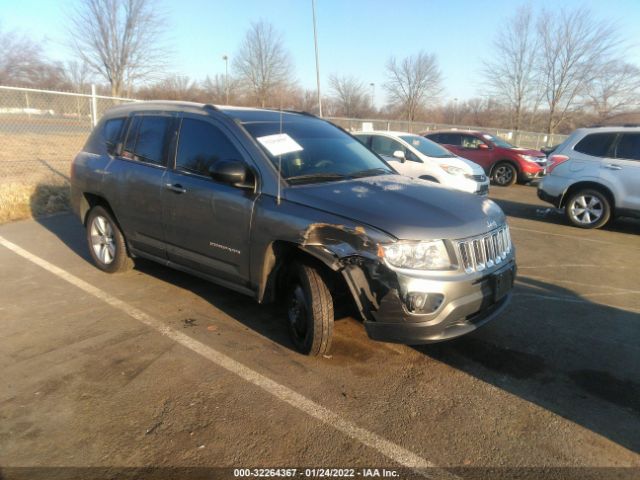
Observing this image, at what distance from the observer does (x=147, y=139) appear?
15.8ft

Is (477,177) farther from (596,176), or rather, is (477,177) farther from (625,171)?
(625,171)

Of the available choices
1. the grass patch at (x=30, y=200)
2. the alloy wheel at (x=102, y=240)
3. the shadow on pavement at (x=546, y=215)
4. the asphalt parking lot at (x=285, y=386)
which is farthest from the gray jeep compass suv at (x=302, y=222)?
the shadow on pavement at (x=546, y=215)

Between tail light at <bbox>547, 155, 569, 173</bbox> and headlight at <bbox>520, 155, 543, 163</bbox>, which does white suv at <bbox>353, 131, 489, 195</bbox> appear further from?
headlight at <bbox>520, 155, 543, 163</bbox>

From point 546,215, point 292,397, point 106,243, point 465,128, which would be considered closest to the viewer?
point 292,397

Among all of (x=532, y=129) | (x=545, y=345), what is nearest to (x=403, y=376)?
(x=545, y=345)

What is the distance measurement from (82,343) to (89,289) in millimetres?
1331

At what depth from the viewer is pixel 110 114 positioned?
546 centimetres

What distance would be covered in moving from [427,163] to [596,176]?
300 centimetres

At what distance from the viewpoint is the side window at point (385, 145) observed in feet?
33.7

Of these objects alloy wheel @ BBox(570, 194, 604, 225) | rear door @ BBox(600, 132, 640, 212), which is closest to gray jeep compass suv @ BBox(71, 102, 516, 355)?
rear door @ BBox(600, 132, 640, 212)

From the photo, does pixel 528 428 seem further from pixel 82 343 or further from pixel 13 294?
pixel 13 294

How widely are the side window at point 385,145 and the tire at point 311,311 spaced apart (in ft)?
23.3

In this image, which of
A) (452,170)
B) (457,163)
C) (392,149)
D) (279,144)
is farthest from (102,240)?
(457,163)

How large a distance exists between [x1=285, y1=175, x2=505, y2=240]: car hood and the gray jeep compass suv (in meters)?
0.01
